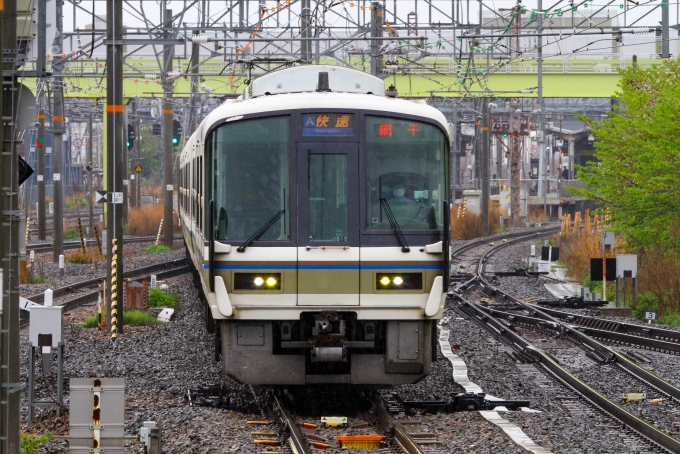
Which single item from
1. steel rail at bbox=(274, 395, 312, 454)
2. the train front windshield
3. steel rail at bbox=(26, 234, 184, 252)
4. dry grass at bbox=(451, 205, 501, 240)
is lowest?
steel rail at bbox=(274, 395, 312, 454)

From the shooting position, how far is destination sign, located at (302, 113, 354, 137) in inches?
353

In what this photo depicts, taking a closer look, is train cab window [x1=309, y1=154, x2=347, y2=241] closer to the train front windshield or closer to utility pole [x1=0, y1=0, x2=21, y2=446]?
the train front windshield

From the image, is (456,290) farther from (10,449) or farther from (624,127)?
(10,449)

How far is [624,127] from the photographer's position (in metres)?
21.3

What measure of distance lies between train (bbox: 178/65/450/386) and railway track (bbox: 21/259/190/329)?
26.7 ft

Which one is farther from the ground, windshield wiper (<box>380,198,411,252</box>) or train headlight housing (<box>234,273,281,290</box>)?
windshield wiper (<box>380,198,411,252</box>)

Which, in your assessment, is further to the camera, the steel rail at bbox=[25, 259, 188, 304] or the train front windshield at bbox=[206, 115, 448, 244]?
the steel rail at bbox=[25, 259, 188, 304]

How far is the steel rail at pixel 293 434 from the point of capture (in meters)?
7.60

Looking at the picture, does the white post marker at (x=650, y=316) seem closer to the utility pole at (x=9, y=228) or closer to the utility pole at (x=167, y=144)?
the utility pole at (x=9, y=228)

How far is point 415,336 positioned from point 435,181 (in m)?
1.37

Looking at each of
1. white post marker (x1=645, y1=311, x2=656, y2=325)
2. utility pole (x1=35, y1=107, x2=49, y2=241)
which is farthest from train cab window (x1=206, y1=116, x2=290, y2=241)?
utility pole (x1=35, y1=107, x2=49, y2=241)

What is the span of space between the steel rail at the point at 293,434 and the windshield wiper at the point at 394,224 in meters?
1.74

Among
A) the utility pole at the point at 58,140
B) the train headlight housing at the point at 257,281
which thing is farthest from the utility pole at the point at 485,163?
the train headlight housing at the point at 257,281

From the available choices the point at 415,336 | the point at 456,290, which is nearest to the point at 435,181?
the point at 415,336
